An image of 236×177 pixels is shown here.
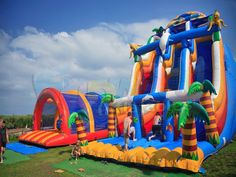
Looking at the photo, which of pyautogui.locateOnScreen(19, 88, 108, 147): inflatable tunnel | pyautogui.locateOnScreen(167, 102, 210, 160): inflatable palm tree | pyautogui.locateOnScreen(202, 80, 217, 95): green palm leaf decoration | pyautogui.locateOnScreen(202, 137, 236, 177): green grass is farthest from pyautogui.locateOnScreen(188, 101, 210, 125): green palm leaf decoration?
pyautogui.locateOnScreen(19, 88, 108, 147): inflatable tunnel

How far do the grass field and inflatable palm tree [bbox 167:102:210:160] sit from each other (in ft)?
1.77

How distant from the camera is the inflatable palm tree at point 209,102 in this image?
701 centimetres

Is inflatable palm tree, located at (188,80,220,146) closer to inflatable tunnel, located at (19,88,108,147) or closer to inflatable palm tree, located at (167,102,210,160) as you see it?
inflatable palm tree, located at (167,102,210,160)

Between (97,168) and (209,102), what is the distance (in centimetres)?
406

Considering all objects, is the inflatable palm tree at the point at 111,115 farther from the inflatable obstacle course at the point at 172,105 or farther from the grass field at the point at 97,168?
the grass field at the point at 97,168

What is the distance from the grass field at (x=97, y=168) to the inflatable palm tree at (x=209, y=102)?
1.92 ft

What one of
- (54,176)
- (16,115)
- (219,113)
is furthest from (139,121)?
(16,115)

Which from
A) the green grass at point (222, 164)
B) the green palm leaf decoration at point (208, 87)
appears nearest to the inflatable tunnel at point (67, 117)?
the green grass at point (222, 164)

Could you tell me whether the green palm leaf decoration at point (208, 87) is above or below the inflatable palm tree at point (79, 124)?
above

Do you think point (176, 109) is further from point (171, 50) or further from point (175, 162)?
point (171, 50)

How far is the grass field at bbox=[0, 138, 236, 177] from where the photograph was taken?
5.67m

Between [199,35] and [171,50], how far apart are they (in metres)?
1.70

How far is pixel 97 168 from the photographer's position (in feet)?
20.8

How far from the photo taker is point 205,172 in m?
5.51
